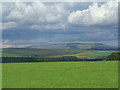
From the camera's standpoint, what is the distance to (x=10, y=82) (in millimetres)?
29156

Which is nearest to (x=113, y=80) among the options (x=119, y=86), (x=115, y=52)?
(x=119, y=86)

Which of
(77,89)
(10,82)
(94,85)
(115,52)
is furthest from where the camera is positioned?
(115,52)

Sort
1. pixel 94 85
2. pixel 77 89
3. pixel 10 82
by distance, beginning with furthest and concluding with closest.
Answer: pixel 10 82
pixel 94 85
pixel 77 89

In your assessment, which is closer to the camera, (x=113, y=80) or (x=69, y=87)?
(x=69, y=87)

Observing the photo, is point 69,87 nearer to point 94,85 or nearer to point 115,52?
point 94,85

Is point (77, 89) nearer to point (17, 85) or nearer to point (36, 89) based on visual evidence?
point (36, 89)

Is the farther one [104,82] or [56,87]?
[104,82]

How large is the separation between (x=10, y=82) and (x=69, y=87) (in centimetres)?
791

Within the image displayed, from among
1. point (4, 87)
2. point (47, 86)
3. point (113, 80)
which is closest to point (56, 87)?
point (47, 86)

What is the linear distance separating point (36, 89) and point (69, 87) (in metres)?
3.60

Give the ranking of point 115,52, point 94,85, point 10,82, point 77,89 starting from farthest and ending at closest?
point 115,52
point 10,82
point 94,85
point 77,89

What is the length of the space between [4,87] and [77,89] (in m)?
8.33

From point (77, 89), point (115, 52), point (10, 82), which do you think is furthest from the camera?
point (115, 52)

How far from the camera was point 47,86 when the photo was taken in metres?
26.4
